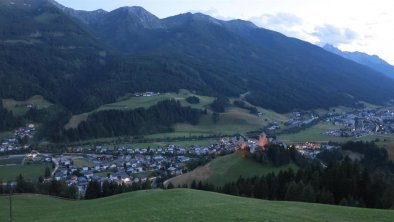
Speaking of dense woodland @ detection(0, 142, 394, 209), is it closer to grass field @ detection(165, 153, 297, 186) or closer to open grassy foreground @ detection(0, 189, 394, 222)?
grass field @ detection(165, 153, 297, 186)

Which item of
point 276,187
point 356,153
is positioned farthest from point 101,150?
point 276,187

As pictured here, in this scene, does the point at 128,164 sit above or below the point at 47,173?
above

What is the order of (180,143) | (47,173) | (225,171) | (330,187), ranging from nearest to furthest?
(330,187), (225,171), (47,173), (180,143)

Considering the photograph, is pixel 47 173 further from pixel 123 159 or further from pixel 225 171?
pixel 225 171

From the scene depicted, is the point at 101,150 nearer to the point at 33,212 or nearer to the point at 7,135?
the point at 7,135

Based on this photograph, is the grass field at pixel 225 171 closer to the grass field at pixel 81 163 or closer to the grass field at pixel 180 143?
the grass field at pixel 81 163

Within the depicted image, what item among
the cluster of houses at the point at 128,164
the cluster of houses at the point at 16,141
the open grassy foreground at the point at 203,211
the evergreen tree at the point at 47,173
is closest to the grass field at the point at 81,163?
the cluster of houses at the point at 128,164

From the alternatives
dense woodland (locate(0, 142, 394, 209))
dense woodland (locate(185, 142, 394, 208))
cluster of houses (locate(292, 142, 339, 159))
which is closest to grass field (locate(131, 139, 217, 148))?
cluster of houses (locate(292, 142, 339, 159))

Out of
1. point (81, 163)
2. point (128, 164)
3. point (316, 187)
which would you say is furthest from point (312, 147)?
point (316, 187)
